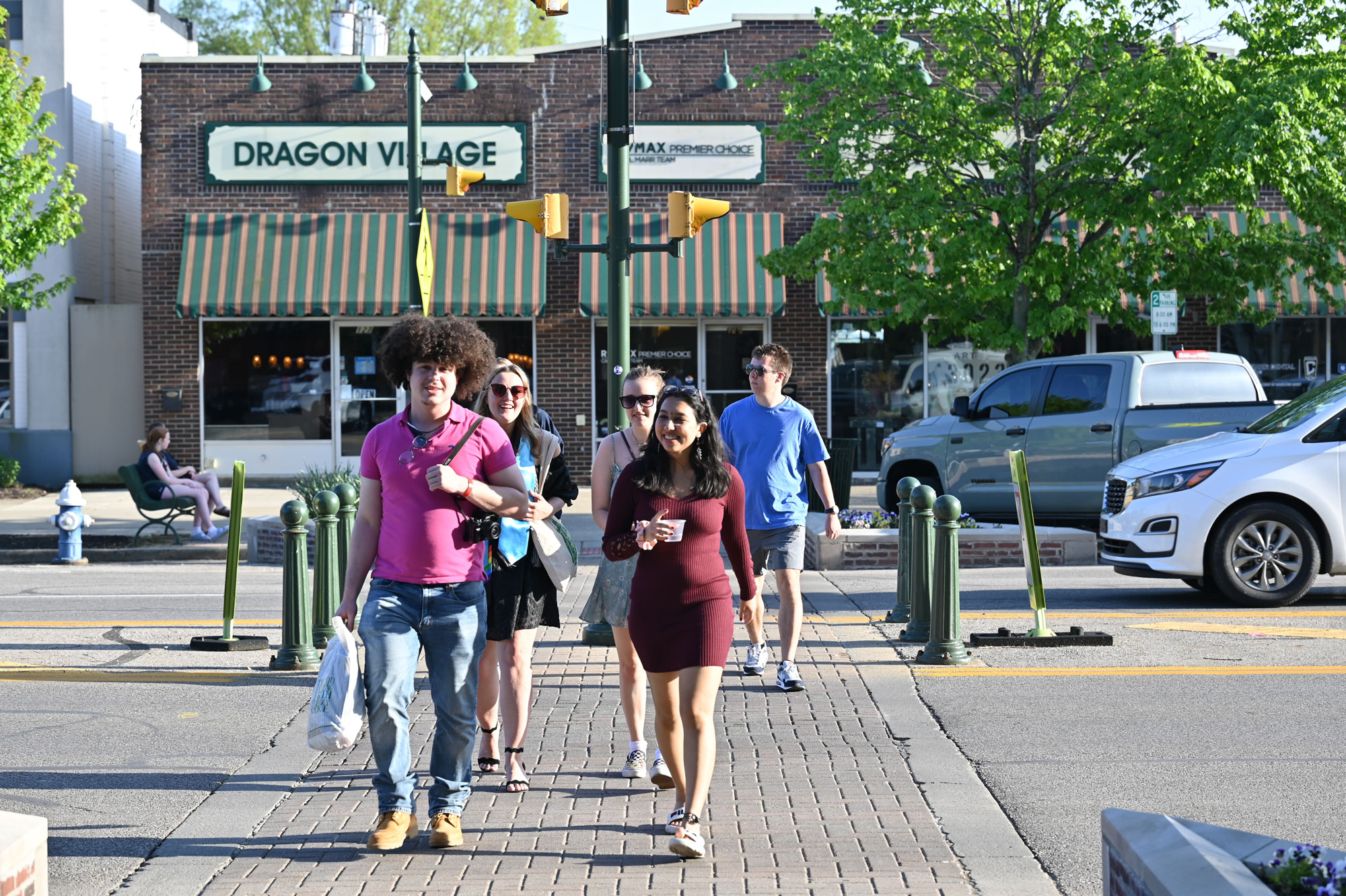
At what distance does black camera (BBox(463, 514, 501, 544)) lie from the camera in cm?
513

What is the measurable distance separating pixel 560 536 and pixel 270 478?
17.8 meters

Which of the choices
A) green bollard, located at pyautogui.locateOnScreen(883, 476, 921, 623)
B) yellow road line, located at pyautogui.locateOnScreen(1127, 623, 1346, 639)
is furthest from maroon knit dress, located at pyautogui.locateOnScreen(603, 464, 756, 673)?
yellow road line, located at pyautogui.locateOnScreen(1127, 623, 1346, 639)

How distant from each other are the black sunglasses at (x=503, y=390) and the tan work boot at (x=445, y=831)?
1.68m

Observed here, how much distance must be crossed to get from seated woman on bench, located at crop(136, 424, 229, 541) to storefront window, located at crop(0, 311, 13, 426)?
8.46m

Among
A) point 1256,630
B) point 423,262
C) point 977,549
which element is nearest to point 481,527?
point 1256,630

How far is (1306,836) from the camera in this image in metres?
5.16

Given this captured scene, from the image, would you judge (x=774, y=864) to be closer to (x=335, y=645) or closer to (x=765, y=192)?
(x=335, y=645)

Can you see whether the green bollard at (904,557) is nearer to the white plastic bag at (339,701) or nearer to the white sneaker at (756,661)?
the white sneaker at (756,661)

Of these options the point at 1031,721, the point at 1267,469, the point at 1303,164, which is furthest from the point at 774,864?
the point at 1303,164

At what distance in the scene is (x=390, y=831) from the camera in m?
5.02

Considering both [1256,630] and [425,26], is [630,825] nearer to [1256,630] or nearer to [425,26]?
[1256,630]

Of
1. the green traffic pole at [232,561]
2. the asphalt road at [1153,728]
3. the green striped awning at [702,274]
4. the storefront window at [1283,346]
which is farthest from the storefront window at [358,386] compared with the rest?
the asphalt road at [1153,728]

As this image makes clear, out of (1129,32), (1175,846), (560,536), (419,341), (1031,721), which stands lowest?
(1031,721)

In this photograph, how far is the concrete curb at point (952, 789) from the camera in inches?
188
